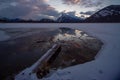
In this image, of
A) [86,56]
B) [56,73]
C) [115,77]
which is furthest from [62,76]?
[86,56]

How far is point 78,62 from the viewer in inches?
219

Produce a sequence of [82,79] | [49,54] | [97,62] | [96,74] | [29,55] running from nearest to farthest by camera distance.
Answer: [82,79] < [96,74] < [97,62] < [49,54] < [29,55]

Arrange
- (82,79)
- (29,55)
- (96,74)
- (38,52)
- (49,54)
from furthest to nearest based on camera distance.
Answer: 1. (38,52)
2. (29,55)
3. (49,54)
4. (96,74)
5. (82,79)

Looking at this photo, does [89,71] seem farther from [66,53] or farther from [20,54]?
[20,54]

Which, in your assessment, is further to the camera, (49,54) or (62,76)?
(49,54)

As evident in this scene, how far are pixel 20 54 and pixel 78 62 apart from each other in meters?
2.25

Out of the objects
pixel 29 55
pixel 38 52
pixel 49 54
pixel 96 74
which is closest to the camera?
pixel 96 74

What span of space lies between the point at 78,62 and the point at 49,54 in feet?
3.36

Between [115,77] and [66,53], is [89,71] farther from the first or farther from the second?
[66,53]

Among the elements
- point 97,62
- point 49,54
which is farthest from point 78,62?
point 49,54

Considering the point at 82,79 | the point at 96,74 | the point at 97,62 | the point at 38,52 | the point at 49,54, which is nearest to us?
the point at 82,79

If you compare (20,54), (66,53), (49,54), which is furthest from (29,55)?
(66,53)

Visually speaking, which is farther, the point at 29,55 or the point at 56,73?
the point at 29,55

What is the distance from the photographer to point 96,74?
4.31 metres
